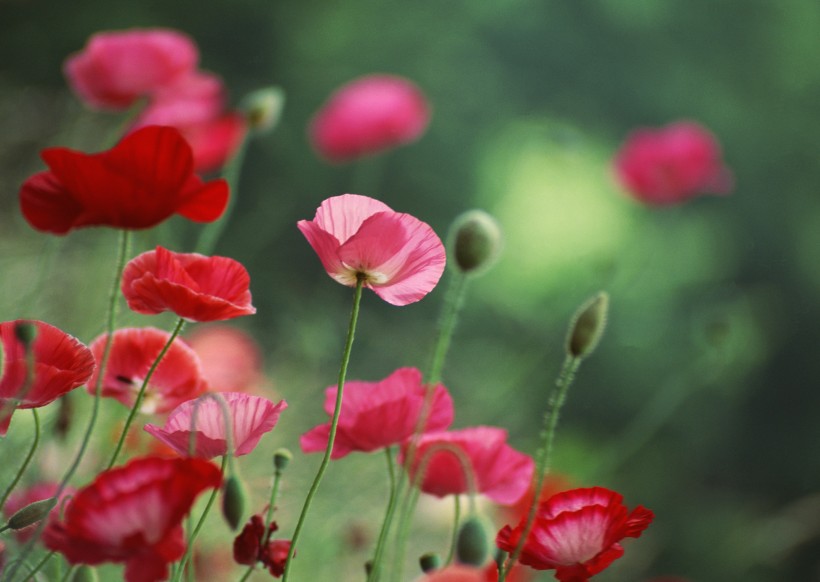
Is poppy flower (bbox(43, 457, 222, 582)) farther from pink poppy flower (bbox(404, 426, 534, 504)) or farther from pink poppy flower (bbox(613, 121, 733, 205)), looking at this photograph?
pink poppy flower (bbox(613, 121, 733, 205))

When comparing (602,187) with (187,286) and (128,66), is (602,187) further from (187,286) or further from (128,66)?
(187,286)

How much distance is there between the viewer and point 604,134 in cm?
315

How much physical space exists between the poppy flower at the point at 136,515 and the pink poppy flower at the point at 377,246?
0.11 m

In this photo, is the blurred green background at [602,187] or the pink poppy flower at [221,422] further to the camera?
the blurred green background at [602,187]

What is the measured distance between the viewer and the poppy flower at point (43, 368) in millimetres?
326

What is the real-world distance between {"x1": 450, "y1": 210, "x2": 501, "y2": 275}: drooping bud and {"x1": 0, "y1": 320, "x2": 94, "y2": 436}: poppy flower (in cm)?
15

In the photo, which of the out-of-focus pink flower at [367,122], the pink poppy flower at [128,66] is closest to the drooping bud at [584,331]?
the pink poppy flower at [128,66]

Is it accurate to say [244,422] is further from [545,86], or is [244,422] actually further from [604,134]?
[545,86]

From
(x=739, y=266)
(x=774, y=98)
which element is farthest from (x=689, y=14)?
(x=739, y=266)

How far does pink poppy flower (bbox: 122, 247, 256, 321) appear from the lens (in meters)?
0.35

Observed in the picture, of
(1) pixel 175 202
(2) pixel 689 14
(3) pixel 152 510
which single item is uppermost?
(2) pixel 689 14

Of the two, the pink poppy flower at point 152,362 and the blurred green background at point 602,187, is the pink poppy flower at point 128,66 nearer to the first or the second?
the pink poppy flower at point 152,362

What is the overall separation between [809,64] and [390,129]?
244 centimetres

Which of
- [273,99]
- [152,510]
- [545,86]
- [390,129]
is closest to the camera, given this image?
[152,510]
